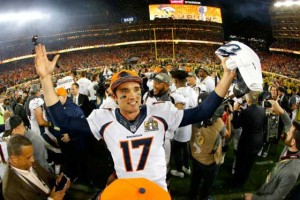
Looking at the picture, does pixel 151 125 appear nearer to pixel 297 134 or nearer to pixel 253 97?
pixel 297 134

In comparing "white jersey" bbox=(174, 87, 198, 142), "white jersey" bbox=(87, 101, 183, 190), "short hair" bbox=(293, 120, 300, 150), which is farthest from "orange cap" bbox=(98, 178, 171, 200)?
"white jersey" bbox=(174, 87, 198, 142)

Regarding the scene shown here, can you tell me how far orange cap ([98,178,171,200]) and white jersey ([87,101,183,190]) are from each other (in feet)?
2.95

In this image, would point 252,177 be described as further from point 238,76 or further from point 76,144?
point 238,76

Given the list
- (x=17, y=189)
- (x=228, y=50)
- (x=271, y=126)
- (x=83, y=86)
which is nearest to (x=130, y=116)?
(x=228, y=50)

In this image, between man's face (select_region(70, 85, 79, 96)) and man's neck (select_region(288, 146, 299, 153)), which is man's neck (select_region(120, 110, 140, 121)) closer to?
man's neck (select_region(288, 146, 299, 153))

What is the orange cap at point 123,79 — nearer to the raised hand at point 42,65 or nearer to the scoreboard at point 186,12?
the raised hand at point 42,65

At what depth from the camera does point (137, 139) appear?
204 cm

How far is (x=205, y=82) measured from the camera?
6906mm

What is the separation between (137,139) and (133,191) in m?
0.95

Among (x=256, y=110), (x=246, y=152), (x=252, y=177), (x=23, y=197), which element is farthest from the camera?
(x=252, y=177)

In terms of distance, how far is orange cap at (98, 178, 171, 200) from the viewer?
1.08 m

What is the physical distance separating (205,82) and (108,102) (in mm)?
3099

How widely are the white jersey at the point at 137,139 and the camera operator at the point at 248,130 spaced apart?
9.08 feet

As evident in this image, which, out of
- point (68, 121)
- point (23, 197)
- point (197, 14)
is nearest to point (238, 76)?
point (68, 121)
